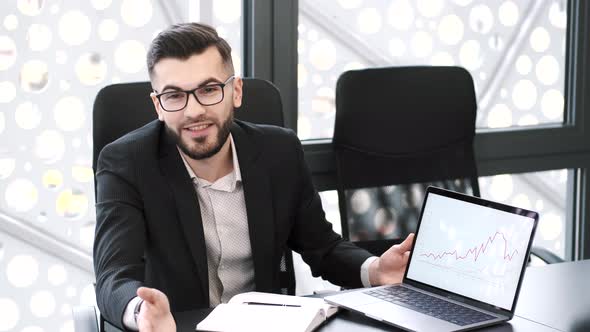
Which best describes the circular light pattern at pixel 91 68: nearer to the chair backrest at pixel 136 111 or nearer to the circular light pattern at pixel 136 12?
the circular light pattern at pixel 136 12

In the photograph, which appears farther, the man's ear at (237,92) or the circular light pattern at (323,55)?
the circular light pattern at (323,55)

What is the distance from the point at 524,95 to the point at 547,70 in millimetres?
144

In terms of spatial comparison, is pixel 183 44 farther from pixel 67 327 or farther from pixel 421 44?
pixel 421 44

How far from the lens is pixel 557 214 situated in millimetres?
3652

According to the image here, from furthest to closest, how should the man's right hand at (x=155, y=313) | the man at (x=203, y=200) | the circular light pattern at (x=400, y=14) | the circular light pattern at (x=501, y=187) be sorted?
the circular light pattern at (x=501, y=187) → the circular light pattern at (x=400, y=14) → the man at (x=203, y=200) → the man's right hand at (x=155, y=313)

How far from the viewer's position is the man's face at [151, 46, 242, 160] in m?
2.03

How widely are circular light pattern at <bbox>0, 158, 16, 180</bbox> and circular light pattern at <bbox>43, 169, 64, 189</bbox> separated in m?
0.11

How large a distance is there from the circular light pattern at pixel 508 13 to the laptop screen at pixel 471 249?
164cm

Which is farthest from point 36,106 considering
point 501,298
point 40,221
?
point 501,298

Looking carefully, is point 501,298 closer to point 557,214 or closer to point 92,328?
point 92,328

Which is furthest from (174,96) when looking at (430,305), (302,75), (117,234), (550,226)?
(550,226)

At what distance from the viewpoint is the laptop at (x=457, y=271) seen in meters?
1.70

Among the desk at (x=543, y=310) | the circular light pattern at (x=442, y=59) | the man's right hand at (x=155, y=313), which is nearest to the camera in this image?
the man's right hand at (x=155, y=313)

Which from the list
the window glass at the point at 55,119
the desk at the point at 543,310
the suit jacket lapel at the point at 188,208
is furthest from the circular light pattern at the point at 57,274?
the desk at the point at 543,310
